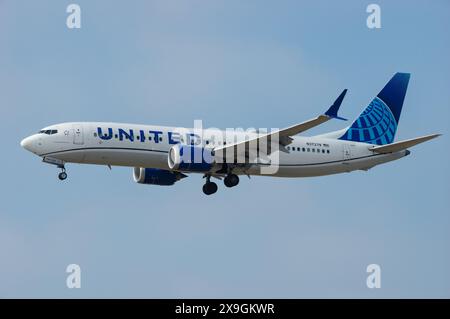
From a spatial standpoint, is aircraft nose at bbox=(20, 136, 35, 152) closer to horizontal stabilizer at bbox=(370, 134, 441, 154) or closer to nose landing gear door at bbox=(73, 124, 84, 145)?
nose landing gear door at bbox=(73, 124, 84, 145)

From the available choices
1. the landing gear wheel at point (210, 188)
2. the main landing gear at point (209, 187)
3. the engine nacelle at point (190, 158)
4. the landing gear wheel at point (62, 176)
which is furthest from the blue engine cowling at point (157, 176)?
the landing gear wheel at point (62, 176)

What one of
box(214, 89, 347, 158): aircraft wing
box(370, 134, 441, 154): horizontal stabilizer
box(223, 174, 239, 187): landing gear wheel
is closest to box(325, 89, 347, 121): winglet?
box(214, 89, 347, 158): aircraft wing

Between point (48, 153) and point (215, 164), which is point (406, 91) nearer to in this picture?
point (215, 164)

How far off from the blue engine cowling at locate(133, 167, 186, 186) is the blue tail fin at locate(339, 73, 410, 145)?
1032cm

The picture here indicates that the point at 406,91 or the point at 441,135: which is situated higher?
the point at 406,91

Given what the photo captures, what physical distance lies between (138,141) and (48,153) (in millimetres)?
4824

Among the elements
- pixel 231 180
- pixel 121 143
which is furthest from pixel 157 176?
pixel 121 143

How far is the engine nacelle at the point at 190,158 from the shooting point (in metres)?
54.9

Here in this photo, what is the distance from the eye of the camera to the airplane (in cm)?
5525

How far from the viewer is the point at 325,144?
60812 millimetres

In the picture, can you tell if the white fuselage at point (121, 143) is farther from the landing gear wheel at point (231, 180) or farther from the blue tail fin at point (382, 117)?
the blue tail fin at point (382, 117)

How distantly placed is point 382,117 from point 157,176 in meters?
15.0

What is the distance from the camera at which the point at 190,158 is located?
181ft

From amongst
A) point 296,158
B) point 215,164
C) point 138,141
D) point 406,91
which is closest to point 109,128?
point 138,141
